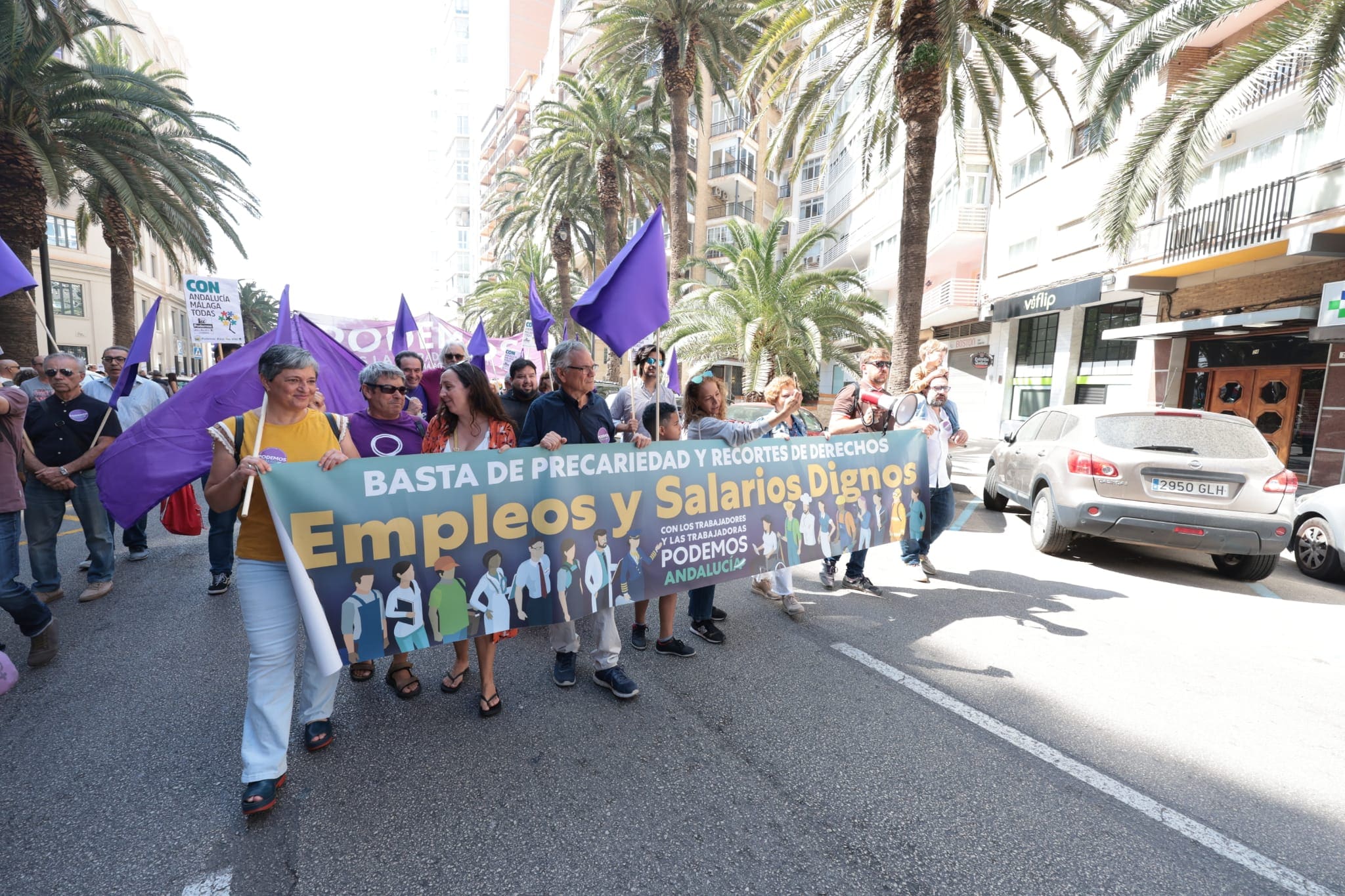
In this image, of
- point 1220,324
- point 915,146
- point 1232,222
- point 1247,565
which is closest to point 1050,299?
point 1232,222

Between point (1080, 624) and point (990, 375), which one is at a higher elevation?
point (990, 375)

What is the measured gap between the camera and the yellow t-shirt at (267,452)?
2.62m

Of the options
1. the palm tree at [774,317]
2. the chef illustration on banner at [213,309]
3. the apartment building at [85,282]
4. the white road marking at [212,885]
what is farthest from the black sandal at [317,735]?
the apartment building at [85,282]

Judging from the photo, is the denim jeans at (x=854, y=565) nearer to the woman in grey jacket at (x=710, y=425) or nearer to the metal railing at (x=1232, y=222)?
the woman in grey jacket at (x=710, y=425)

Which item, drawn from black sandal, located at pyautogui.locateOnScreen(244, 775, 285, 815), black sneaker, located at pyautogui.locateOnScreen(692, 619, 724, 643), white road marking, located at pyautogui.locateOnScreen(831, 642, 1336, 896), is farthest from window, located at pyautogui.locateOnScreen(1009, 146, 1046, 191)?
black sandal, located at pyautogui.locateOnScreen(244, 775, 285, 815)

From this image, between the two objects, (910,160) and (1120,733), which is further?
(910,160)

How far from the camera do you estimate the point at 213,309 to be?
9.30 meters

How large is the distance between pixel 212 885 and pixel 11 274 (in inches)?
143

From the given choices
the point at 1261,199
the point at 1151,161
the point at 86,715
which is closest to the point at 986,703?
the point at 86,715

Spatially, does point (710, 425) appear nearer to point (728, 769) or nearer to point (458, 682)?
point (728, 769)

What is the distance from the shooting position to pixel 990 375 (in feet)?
74.3

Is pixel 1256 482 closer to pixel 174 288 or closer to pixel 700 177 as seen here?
pixel 700 177

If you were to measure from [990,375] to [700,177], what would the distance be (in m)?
23.7

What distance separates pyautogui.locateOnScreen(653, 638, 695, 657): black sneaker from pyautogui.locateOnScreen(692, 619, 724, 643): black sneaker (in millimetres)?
194
